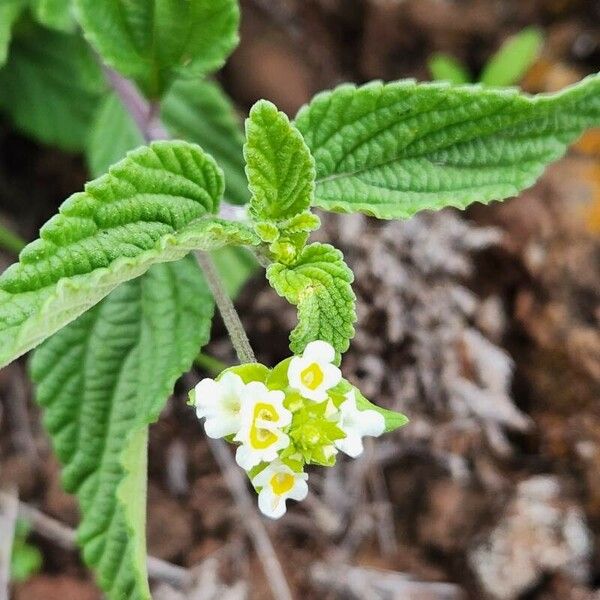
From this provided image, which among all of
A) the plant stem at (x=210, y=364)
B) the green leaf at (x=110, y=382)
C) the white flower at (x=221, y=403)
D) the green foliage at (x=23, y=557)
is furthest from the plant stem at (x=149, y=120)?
the green foliage at (x=23, y=557)

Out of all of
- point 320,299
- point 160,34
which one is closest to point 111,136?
point 160,34

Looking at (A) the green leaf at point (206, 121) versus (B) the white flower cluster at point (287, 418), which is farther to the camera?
(A) the green leaf at point (206, 121)

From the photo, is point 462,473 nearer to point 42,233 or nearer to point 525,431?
point 525,431

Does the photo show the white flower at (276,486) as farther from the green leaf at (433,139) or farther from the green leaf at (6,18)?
the green leaf at (6,18)

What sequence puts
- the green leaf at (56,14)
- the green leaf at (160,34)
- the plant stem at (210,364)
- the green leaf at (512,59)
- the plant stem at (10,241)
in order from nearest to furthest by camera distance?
the green leaf at (160,34) → the green leaf at (56,14) → the plant stem at (210,364) → the plant stem at (10,241) → the green leaf at (512,59)

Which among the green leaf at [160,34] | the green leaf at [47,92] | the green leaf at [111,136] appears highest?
the green leaf at [47,92]

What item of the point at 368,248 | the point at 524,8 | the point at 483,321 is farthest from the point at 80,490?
the point at 524,8

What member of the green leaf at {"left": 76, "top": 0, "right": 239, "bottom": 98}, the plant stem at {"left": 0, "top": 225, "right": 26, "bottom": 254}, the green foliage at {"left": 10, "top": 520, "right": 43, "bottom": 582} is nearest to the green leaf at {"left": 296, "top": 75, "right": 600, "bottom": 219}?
the green leaf at {"left": 76, "top": 0, "right": 239, "bottom": 98}

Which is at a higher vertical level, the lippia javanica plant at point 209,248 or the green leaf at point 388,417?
the lippia javanica plant at point 209,248
